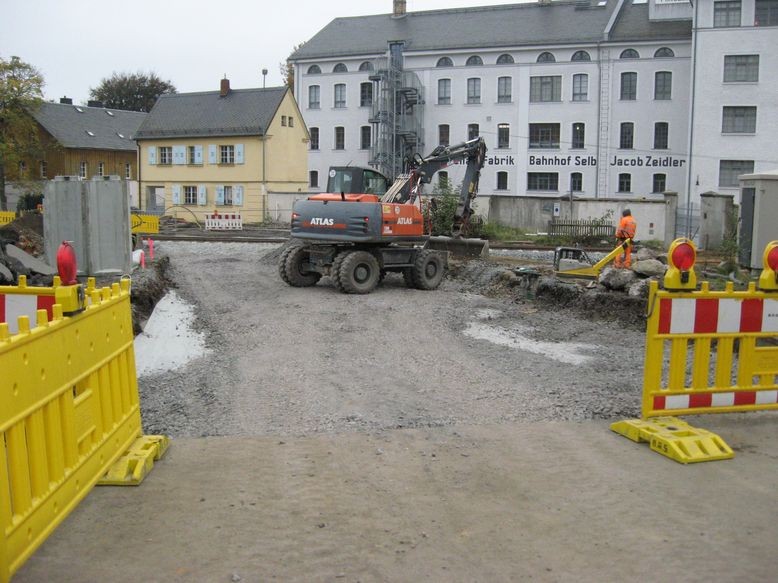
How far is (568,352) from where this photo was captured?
11414mm

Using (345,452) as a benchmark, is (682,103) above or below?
above

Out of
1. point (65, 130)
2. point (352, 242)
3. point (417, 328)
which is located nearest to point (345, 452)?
point (417, 328)

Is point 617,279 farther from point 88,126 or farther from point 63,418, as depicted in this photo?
point 88,126

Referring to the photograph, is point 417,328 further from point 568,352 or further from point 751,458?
point 751,458

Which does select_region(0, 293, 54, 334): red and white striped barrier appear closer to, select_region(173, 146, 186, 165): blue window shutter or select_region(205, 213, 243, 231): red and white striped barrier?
select_region(205, 213, 243, 231): red and white striped barrier

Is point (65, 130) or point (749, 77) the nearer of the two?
point (749, 77)

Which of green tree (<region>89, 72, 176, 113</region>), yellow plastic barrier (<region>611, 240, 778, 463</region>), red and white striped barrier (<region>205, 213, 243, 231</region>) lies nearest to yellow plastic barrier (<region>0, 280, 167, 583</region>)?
yellow plastic barrier (<region>611, 240, 778, 463</region>)

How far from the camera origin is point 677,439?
6520 mm

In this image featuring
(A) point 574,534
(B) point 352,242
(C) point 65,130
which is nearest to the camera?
(A) point 574,534

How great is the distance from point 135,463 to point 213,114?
51.7 metres

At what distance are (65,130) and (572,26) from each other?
3741 centimetres

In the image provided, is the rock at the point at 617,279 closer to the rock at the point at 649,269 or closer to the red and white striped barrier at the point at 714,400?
the rock at the point at 649,269

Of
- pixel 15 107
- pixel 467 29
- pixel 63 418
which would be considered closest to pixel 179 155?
pixel 15 107

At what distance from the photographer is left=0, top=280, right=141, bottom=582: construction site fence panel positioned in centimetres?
400
